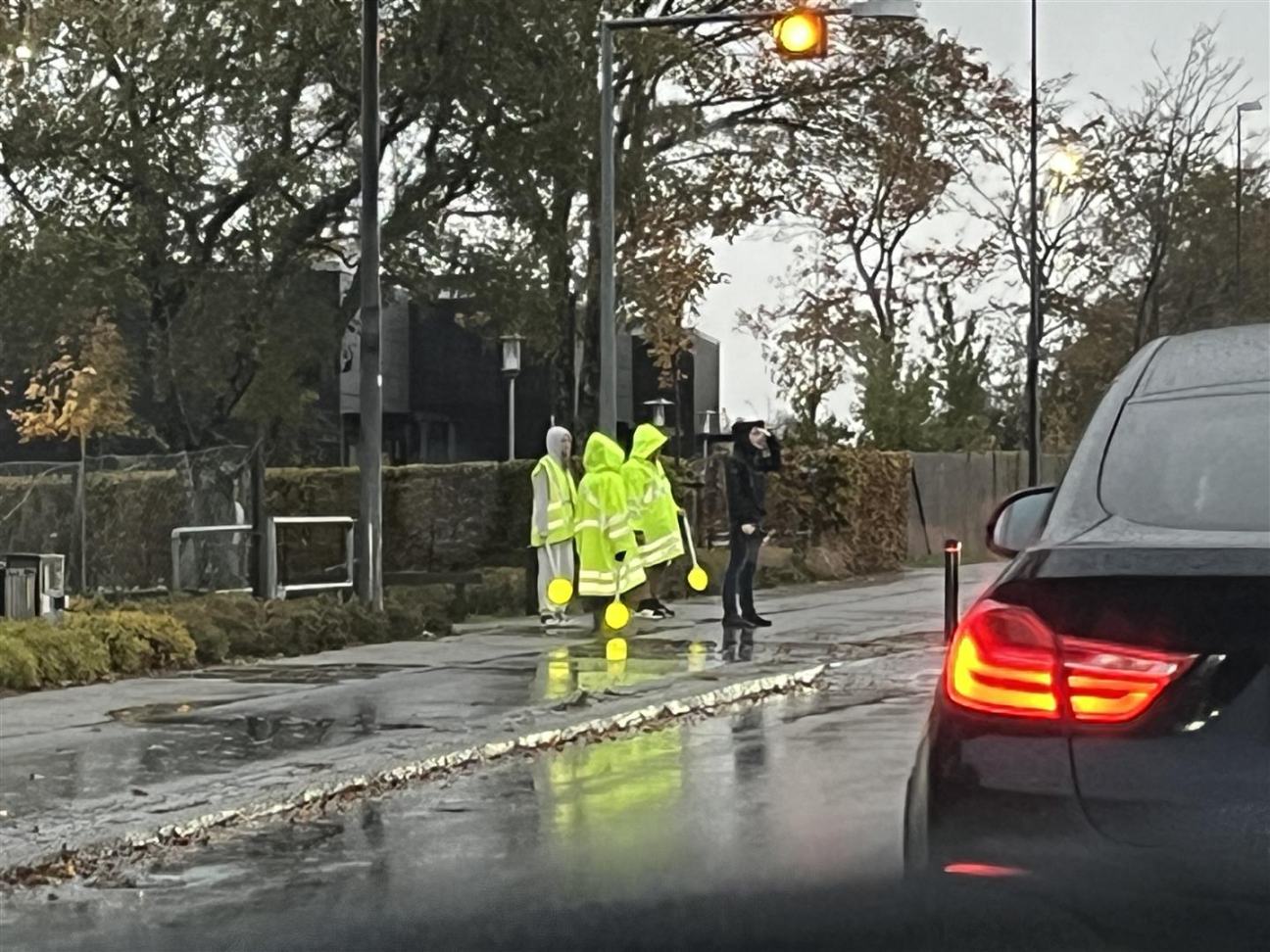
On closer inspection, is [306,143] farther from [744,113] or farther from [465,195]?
[744,113]

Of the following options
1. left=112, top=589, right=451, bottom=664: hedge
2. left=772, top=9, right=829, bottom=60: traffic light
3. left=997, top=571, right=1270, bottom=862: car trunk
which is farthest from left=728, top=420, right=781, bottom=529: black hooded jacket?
left=997, top=571, right=1270, bottom=862: car trunk

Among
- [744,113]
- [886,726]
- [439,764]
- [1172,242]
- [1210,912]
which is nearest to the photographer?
[1210,912]

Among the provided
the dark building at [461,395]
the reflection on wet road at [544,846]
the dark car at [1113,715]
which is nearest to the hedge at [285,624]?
the reflection on wet road at [544,846]

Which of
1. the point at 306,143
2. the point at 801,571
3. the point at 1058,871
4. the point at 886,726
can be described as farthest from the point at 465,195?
the point at 1058,871

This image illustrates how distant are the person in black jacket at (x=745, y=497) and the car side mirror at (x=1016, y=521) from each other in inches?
432

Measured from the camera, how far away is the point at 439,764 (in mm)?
9344

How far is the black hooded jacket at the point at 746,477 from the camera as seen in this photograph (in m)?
16.1

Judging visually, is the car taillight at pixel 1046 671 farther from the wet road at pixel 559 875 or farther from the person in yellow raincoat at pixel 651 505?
the person in yellow raincoat at pixel 651 505

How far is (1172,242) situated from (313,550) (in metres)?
29.1

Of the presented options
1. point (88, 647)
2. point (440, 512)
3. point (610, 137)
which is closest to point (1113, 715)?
point (88, 647)

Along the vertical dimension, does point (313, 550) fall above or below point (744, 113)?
below

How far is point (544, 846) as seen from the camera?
748 centimetres

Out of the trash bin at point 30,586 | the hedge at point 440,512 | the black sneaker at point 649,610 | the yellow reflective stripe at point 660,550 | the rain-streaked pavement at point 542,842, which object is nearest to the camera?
the rain-streaked pavement at point 542,842

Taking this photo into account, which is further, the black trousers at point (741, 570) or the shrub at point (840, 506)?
the shrub at point (840, 506)
